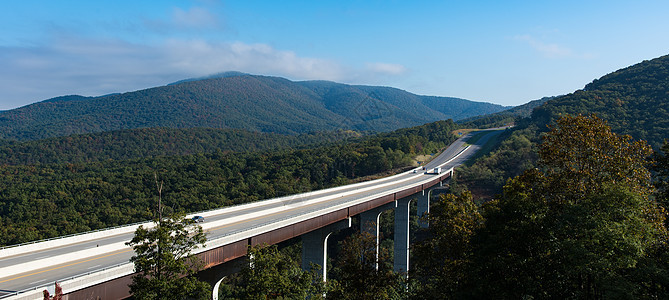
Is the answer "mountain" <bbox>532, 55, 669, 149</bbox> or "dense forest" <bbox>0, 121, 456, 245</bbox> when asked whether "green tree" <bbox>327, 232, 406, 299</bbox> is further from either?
"mountain" <bbox>532, 55, 669, 149</bbox>

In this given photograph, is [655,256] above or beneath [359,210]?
→ above

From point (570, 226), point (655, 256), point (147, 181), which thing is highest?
point (570, 226)

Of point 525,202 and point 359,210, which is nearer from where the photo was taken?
point 525,202

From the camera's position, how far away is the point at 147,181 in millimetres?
79562

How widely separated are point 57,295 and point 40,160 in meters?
164

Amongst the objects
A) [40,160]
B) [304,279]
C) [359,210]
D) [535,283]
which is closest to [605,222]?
[535,283]

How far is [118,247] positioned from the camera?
70.6 feet

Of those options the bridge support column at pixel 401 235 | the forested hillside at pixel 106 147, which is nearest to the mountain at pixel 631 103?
the bridge support column at pixel 401 235

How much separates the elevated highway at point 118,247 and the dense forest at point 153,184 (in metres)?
13.3

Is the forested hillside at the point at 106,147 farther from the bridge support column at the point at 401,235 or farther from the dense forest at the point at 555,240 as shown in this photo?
the dense forest at the point at 555,240

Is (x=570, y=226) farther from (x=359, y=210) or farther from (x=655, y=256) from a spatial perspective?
(x=359, y=210)

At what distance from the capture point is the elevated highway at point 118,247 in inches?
596

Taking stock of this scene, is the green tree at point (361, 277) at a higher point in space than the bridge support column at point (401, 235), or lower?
higher

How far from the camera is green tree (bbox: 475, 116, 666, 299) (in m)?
12.1
